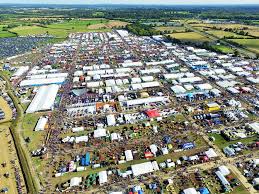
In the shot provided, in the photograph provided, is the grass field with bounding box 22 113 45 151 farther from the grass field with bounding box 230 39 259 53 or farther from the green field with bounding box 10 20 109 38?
the green field with bounding box 10 20 109 38

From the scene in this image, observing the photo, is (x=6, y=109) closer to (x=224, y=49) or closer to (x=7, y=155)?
(x=7, y=155)

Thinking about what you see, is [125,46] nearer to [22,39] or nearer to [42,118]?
[22,39]

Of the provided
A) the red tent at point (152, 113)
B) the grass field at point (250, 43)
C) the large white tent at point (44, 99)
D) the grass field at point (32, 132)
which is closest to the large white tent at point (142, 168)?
the red tent at point (152, 113)

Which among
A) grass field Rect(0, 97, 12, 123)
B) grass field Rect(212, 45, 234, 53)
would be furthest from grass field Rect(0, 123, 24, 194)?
grass field Rect(212, 45, 234, 53)

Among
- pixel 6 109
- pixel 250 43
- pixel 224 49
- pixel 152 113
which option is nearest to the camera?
pixel 152 113

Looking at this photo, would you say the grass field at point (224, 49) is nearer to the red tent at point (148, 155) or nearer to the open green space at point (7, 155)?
the red tent at point (148, 155)

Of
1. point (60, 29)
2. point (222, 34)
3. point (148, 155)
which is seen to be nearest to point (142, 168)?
point (148, 155)

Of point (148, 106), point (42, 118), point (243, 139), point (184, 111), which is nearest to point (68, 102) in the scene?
point (42, 118)
